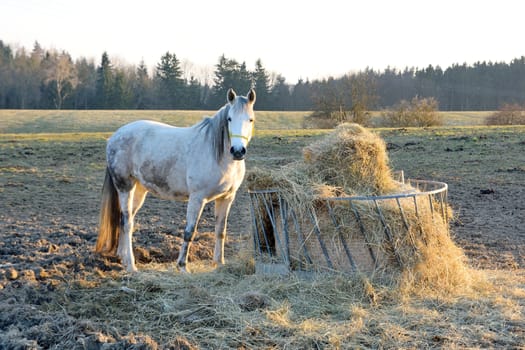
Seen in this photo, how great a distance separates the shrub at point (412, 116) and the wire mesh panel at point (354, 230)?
26.1 m

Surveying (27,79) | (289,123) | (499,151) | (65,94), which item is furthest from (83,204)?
(27,79)

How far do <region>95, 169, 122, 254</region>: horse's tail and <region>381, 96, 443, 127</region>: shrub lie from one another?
25663mm

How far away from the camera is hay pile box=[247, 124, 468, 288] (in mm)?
4684

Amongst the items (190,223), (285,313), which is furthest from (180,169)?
(285,313)

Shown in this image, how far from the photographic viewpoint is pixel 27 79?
56.9 metres

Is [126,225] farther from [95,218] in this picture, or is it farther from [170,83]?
[170,83]

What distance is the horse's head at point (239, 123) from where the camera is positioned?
199 inches

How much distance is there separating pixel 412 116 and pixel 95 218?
979 inches

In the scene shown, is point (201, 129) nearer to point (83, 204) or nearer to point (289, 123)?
point (83, 204)

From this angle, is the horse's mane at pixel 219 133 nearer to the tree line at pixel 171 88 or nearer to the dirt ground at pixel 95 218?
the dirt ground at pixel 95 218

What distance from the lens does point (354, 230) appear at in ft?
15.6

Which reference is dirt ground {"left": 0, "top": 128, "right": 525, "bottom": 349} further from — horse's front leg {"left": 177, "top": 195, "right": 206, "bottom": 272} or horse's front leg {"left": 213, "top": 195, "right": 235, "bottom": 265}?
horse's front leg {"left": 177, "top": 195, "right": 206, "bottom": 272}

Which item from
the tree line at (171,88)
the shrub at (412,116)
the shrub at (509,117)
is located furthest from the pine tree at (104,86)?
the shrub at (509,117)

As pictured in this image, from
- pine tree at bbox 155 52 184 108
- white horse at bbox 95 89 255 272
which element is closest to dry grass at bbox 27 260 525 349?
white horse at bbox 95 89 255 272
